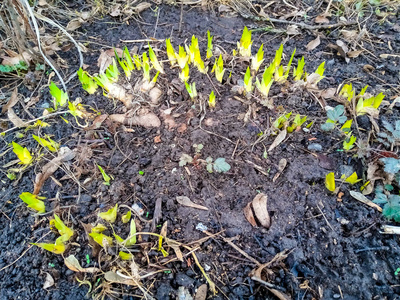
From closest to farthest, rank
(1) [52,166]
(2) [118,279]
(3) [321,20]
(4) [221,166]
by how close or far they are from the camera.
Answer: (2) [118,279]
(4) [221,166]
(1) [52,166]
(3) [321,20]

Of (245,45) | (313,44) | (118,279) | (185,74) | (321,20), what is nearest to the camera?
(118,279)

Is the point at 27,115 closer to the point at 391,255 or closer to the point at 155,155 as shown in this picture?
the point at 155,155

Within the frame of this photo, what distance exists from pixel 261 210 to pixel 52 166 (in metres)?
1.19

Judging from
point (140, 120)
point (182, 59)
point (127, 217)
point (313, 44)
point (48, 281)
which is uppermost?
point (182, 59)

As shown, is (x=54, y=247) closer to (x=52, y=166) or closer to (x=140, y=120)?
(x=52, y=166)

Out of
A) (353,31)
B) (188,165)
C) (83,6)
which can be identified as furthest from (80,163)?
(353,31)

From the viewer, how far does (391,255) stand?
1.29 m

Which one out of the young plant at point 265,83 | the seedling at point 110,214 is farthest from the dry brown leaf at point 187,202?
the young plant at point 265,83

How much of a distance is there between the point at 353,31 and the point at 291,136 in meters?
1.22

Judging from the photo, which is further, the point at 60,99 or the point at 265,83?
the point at 60,99

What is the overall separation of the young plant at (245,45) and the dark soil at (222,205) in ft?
0.67

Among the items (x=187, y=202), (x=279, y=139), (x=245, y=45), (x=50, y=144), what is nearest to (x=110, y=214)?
(x=187, y=202)

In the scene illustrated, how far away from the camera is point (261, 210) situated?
1435 millimetres

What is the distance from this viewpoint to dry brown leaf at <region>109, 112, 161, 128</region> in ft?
5.99
